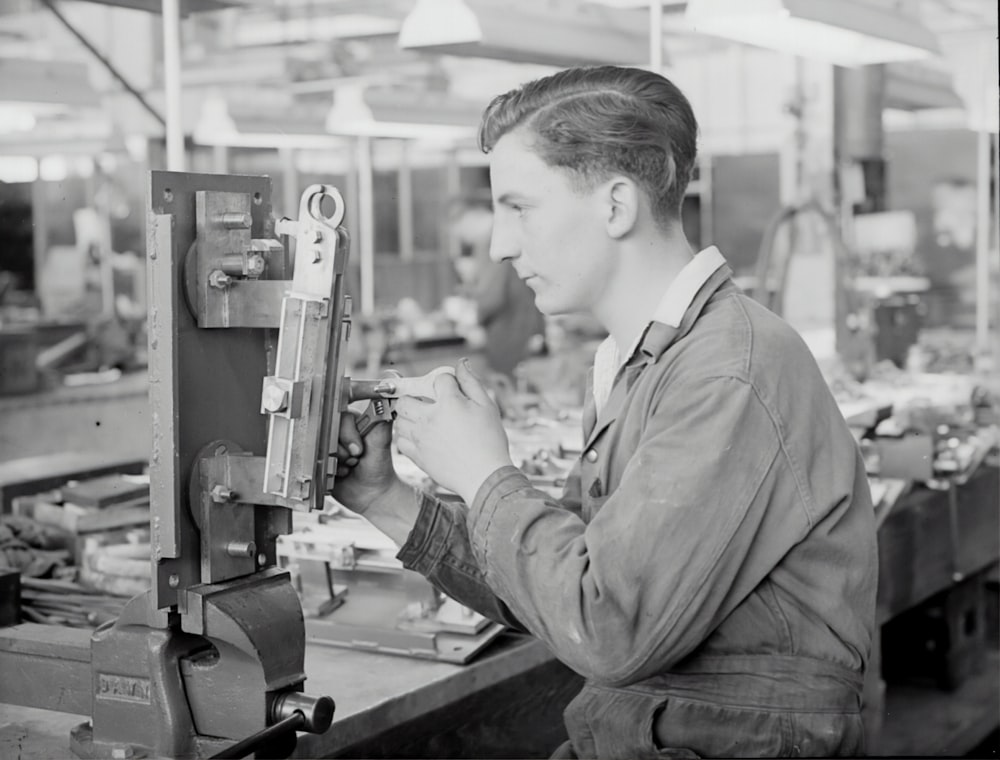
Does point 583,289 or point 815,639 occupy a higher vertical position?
point 583,289

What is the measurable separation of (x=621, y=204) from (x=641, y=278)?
9 centimetres

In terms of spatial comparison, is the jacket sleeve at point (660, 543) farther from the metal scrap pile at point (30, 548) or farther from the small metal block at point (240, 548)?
the metal scrap pile at point (30, 548)

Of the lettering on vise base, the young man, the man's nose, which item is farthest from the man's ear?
the lettering on vise base

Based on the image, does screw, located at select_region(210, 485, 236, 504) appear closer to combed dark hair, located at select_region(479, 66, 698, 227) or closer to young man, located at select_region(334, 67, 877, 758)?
young man, located at select_region(334, 67, 877, 758)

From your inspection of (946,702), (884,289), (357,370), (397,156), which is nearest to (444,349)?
(357,370)

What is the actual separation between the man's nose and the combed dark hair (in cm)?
9

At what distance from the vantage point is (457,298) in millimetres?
8734

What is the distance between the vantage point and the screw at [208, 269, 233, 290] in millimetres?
1432

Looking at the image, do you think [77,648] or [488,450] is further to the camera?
[77,648]

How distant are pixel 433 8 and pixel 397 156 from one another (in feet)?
31.2

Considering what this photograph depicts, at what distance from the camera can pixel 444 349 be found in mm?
7598

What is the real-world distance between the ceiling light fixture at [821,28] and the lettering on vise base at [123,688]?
175cm

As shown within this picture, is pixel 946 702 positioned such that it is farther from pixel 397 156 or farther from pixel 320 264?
pixel 397 156

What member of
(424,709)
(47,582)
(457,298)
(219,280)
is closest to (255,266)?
(219,280)
